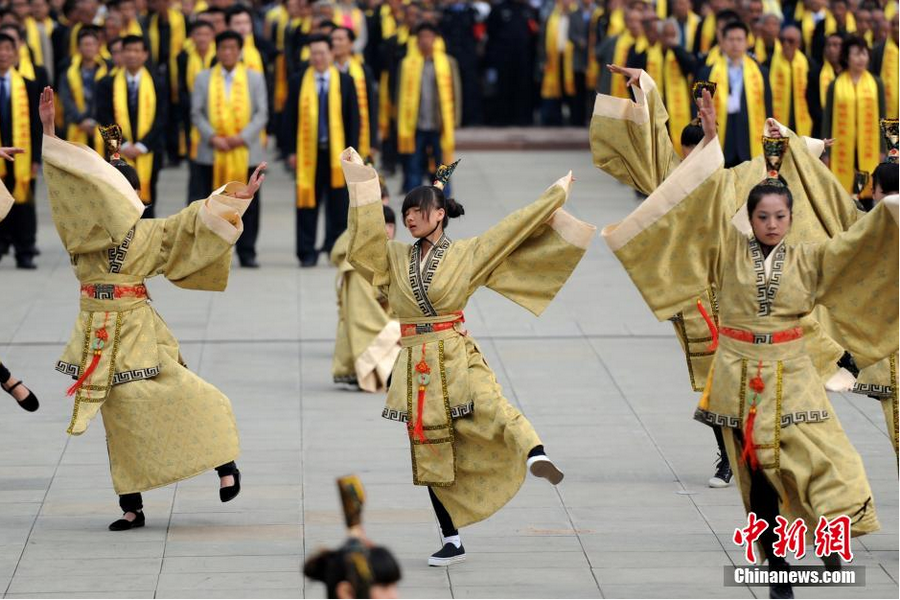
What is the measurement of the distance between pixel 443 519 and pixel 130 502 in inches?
54.2

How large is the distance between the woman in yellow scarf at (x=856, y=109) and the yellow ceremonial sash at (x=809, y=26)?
3736mm

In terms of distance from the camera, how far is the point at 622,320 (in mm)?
11453

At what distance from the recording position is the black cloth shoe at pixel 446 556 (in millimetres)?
6332

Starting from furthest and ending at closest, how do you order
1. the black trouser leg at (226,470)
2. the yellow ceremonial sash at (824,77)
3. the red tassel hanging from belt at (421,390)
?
the yellow ceremonial sash at (824,77) < the black trouser leg at (226,470) < the red tassel hanging from belt at (421,390)

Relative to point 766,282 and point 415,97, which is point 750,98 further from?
point 766,282

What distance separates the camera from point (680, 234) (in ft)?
19.7

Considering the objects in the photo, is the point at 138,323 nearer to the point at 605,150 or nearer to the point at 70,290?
the point at 605,150

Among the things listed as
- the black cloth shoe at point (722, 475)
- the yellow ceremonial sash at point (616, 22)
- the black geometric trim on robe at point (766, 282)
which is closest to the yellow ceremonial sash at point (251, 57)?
the yellow ceremonial sash at point (616, 22)

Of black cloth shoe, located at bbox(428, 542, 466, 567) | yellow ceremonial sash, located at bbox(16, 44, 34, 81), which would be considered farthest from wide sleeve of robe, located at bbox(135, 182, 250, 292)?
yellow ceremonial sash, located at bbox(16, 44, 34, 81)

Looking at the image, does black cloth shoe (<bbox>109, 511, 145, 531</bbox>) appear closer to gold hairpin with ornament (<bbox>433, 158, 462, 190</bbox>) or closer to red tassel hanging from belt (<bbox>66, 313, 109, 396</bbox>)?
red tassel hanging from belt (<bbox>66, 313, 109, 396</bbox>)

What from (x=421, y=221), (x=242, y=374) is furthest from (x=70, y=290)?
(x=421, y=221)

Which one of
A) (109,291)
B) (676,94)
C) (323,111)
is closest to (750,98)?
(676,94)

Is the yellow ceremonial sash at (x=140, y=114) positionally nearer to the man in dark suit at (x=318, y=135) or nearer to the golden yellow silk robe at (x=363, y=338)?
the man in dark suit at (x=318, y=135)

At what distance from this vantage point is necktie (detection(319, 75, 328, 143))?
13.5m
